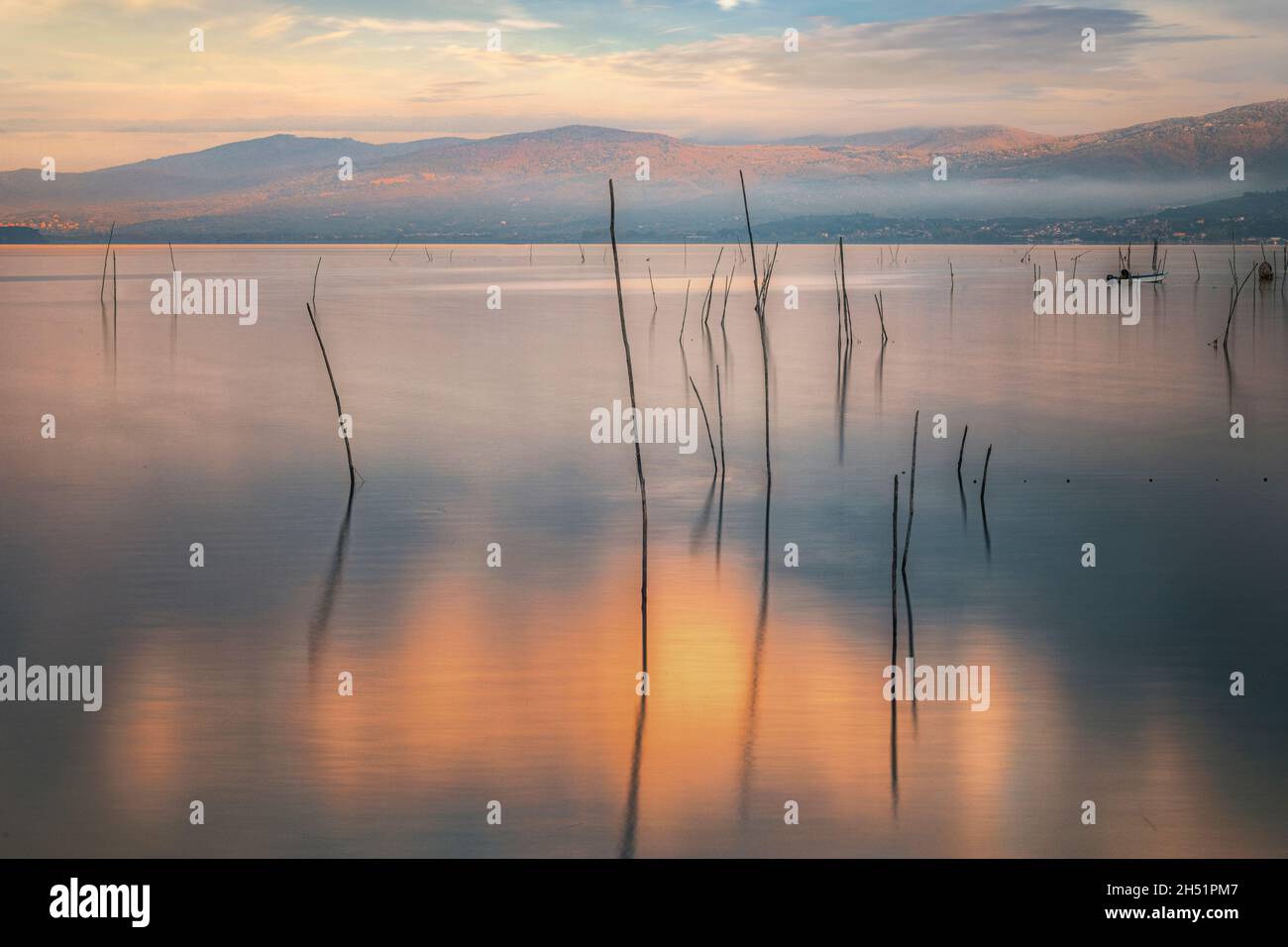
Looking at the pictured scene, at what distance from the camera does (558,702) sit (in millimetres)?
6691

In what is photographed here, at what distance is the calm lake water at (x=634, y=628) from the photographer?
547 cm

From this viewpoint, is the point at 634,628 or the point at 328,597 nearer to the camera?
the point at 634,628

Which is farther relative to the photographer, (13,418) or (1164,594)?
(13,418)

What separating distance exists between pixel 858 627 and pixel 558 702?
2.17 meters

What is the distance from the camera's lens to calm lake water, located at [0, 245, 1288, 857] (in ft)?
18.0

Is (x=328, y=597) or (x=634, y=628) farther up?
(x=328, y=597)

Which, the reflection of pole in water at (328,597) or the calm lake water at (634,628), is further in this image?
the reflection of pole in water at (328,597)

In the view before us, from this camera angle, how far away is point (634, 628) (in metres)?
7.88

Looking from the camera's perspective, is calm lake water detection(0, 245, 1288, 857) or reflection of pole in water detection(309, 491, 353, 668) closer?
calm lake water detection(0, 245, 1288, 857)

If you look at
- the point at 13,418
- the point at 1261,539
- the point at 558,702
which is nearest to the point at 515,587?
the point at 558,702
